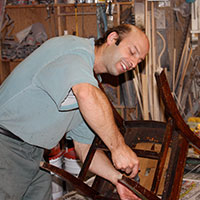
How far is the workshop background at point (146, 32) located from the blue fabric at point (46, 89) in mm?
1382

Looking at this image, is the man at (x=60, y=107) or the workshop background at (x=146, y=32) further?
the workshop background at (x=146, y=32)

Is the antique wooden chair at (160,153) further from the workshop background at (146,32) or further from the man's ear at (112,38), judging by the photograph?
the workshop background at (146,32)

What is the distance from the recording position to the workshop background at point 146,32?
9.53 feet

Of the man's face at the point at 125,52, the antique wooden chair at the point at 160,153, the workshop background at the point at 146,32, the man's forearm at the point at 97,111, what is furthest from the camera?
the workshop background at the point at 146,32

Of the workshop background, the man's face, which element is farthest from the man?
the workshop background

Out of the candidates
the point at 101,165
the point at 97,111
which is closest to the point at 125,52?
the point at 97,111

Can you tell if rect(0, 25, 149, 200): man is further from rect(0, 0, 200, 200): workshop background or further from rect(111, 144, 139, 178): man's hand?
rect(0, 0, 200, 200): workshop background

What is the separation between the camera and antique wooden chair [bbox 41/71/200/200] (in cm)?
123

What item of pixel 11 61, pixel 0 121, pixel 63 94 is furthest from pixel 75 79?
pixel 11 61

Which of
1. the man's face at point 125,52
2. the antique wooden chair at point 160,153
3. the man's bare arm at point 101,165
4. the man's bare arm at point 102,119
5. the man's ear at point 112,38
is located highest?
the man's ear at point 112,38

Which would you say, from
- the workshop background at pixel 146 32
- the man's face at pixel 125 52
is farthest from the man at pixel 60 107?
the workshop background at pixel 146 32

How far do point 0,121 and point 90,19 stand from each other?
6.91 feet

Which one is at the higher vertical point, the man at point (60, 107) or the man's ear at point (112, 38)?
the man's ear at point (112, 38)

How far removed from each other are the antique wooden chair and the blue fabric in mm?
245
